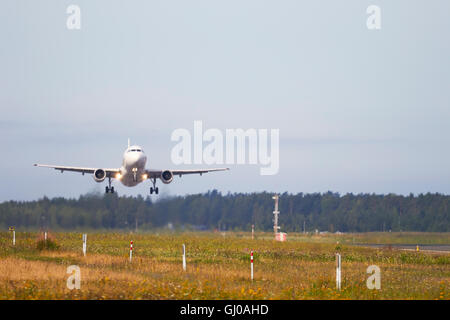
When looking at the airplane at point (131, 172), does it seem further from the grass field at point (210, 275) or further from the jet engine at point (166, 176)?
the grass field at point (210, 275)

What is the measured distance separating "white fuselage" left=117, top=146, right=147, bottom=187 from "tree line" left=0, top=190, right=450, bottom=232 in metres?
2.43

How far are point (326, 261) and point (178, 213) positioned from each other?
2036 cm

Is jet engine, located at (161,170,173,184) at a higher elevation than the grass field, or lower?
higher

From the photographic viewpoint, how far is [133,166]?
56125 mm

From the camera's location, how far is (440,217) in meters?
88.2

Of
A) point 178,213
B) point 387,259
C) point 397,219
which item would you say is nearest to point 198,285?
point 387,259

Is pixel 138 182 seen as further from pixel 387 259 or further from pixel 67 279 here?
pixel 67 279

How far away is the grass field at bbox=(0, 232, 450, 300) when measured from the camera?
19781 mm

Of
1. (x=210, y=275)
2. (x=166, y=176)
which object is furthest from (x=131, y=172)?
(x=210, y=275)

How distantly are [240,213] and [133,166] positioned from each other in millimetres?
18580

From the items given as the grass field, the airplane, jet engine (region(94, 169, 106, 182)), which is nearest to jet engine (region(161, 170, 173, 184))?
the airplane

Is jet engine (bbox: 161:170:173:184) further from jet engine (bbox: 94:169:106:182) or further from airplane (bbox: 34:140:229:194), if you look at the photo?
jet engine (bbox: 94:169:106:182)

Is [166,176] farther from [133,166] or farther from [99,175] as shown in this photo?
[133,166]
